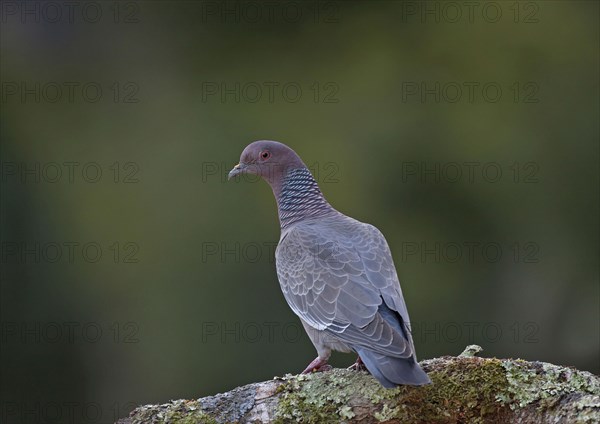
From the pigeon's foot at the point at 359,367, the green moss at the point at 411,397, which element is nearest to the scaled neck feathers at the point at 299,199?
the pigeon's foot at the point at 359,367

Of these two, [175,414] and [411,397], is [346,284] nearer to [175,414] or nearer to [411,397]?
[411,397]

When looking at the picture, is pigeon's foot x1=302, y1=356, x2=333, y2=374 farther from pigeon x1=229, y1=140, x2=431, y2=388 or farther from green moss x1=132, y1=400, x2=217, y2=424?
green moss x1=132, y1=400, x2=217, y2=424

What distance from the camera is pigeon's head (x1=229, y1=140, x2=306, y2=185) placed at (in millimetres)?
5418

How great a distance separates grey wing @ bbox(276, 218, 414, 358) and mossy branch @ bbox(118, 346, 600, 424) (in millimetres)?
223

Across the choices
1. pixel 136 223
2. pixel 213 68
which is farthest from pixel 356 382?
pixel 213 68

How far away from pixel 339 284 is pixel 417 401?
0.93 meters

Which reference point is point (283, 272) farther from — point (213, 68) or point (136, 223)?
point (213, 68)

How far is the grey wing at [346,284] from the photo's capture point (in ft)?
13.4

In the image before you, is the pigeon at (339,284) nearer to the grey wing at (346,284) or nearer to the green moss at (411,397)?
the grey wing at (346,284)

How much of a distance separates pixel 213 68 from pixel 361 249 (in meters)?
4.02

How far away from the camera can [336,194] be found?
7621 mm

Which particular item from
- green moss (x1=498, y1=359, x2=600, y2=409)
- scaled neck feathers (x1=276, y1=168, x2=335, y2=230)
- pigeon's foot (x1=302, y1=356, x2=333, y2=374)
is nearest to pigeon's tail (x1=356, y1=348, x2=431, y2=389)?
A: green moss (x1=498, y1=359, x2=600, y2=409)

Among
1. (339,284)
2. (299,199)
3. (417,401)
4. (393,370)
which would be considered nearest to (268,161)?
(299,199)

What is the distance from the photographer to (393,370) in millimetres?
3658
